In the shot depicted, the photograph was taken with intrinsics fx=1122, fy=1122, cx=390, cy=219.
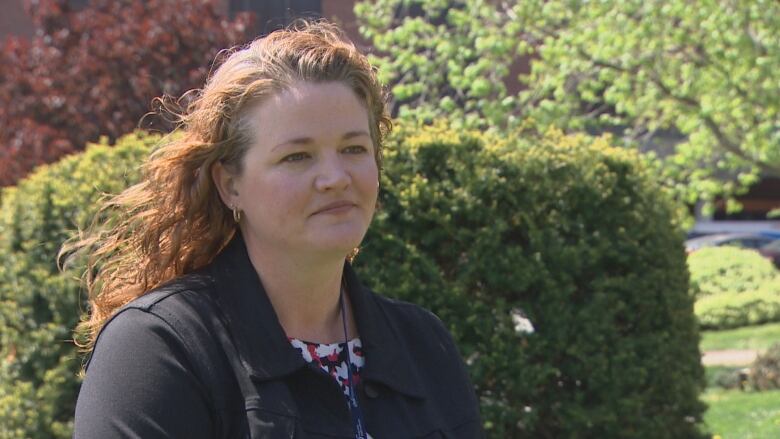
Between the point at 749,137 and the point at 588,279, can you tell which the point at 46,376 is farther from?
the point at 749,137

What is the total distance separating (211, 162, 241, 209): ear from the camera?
241cm

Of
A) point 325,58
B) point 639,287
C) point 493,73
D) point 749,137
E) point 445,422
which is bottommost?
point 445,422

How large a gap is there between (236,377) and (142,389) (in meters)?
0.19

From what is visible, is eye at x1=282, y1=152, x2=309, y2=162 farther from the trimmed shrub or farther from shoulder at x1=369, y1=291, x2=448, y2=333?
the trimmed shrub

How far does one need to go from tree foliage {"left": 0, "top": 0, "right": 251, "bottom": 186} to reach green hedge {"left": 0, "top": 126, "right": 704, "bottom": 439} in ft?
14.3

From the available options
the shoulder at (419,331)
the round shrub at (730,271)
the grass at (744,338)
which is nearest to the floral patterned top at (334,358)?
the shoulder at (419,331)

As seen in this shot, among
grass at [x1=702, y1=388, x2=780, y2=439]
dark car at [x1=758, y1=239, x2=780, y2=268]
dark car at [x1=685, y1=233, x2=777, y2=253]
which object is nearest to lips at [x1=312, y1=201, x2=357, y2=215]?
grass at [x1=702, y1=388, x2=780, y2=439]

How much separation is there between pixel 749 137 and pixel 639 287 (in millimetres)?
6373

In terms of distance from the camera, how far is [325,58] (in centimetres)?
235

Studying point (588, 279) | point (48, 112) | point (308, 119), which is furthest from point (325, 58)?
point (48, 112)

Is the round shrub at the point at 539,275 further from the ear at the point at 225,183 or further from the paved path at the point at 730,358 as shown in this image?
the paved path at the point at 730,358

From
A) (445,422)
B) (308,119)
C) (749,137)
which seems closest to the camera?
(308,119)

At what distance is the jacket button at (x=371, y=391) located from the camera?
2.38 m

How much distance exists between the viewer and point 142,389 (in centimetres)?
202
